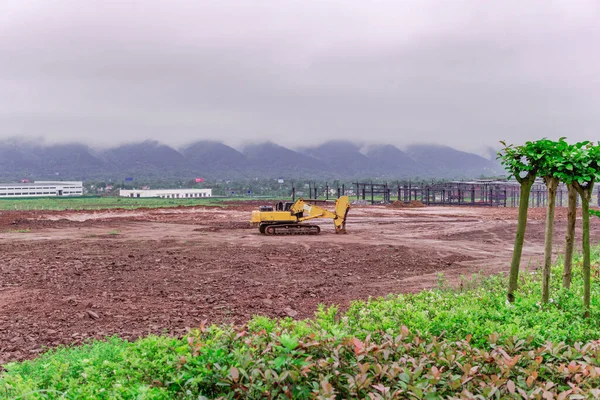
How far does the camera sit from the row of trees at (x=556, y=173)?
6277 mm

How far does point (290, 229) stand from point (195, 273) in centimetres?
1225

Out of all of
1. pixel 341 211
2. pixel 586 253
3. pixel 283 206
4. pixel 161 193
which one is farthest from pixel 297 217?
pixel 161 193

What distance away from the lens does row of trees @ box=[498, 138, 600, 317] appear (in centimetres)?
628

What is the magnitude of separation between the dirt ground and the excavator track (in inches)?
25.4

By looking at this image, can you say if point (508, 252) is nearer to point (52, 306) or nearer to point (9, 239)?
point (52, 306)

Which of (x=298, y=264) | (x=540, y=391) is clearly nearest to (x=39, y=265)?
(x=298, y=264)

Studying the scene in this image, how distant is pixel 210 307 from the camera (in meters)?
10.1

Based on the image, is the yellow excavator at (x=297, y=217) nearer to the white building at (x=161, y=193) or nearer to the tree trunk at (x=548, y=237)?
the tree trunk at (x=548, y=237)

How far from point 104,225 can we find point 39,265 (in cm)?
1719

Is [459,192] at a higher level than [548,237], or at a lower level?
lower

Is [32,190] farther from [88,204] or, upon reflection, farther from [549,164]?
[549,164]

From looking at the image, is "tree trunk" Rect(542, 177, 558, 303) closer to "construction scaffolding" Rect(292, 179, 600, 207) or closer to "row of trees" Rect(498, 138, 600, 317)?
"row of trees" Rect(498, 138, 600, 317)

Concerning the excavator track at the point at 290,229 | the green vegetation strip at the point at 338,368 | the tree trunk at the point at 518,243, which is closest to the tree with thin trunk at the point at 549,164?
the tree trunk at the point at 518,243

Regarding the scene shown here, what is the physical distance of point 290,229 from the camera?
86.1 feet
